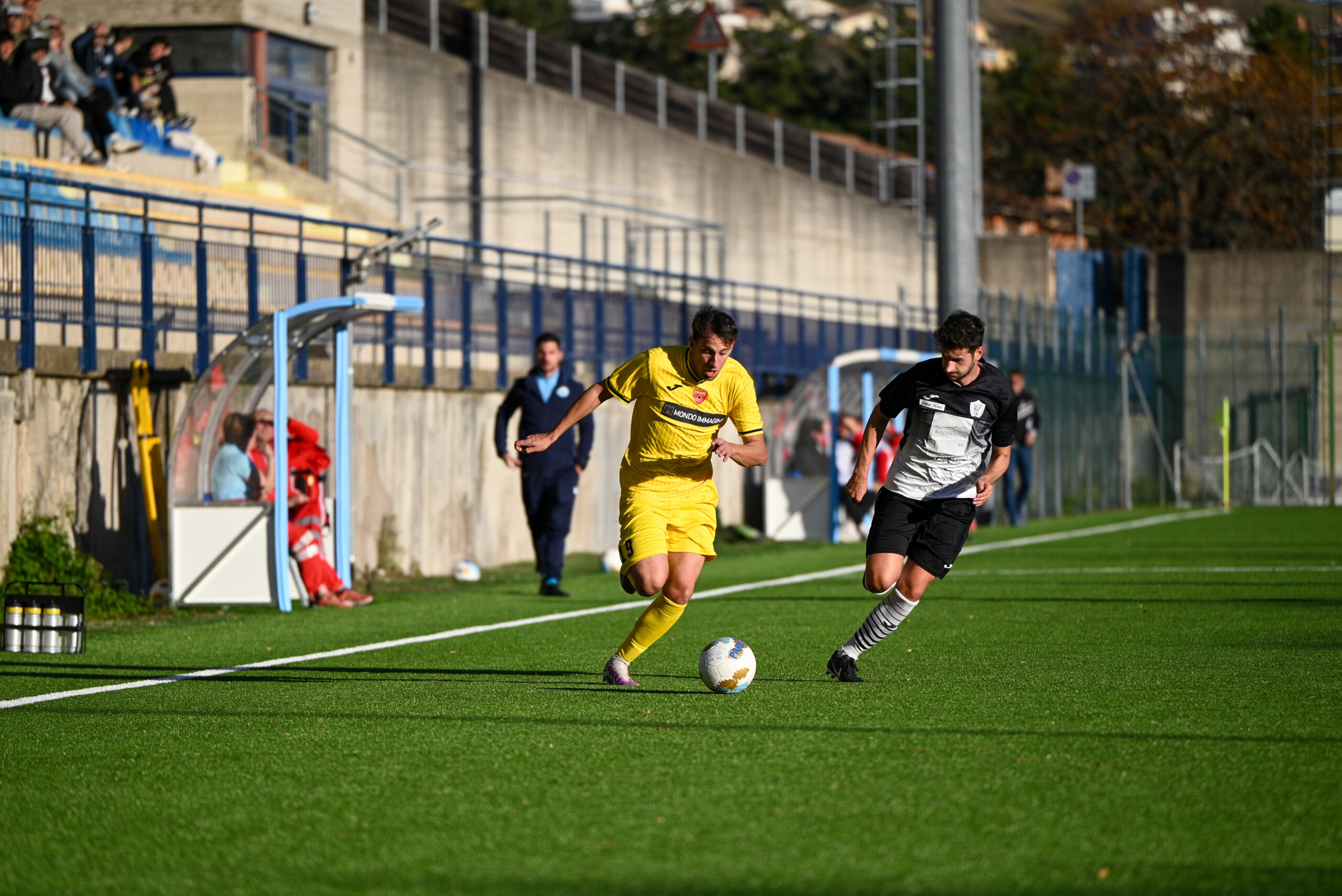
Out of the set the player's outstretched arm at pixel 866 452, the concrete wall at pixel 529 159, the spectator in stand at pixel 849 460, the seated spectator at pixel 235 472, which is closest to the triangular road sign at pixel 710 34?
the concrete wall at pixel 529 159

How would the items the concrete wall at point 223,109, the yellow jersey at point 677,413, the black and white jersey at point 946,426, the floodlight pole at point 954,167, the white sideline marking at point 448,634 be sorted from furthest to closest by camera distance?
the concrete wall at point 223,109
the floodlight pole at point 954,167
the white sideline marking at point 448,634
the black and white jersey at point 946,426
the yellow jersey at point 677,413

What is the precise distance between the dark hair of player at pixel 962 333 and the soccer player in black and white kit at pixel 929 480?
0.09 metres

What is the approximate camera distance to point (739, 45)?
77.8 meters

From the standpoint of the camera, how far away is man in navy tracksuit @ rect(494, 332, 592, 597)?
15227 millimetres

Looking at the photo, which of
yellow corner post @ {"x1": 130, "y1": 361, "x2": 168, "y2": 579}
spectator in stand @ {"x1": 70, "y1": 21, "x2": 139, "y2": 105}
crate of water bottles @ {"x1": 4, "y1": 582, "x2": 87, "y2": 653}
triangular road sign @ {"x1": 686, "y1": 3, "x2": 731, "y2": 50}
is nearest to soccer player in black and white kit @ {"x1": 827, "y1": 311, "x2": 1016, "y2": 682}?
crate of water bottles @ {"x1": 4, "y1": 582, "x2": 87, "y2": 653}

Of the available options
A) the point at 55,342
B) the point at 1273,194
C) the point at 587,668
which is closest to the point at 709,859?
the point at 587,668

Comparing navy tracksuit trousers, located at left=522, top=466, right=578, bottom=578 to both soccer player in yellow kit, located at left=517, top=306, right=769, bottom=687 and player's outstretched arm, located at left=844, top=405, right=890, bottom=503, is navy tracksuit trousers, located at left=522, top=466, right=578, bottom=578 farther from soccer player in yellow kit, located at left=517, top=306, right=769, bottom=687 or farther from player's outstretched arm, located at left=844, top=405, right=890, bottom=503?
soccer player in yellow kit, located at left=517, top=306, right=769, bottom=687

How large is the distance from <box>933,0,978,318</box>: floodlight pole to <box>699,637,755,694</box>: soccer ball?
13430 millimetres

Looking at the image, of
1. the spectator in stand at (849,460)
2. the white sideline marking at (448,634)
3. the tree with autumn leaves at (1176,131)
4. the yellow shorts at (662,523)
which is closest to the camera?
the yellow shorts at (662,523)

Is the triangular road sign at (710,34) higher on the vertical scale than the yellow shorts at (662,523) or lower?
higher

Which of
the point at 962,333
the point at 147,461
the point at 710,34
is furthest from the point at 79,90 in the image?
the point at 710,34

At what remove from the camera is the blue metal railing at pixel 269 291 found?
14.9 metres

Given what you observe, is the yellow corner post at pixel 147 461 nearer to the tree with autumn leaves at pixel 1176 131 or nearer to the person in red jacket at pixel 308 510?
the person in red jacket at pixel 308 510

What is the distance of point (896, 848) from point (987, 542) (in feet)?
57.0
